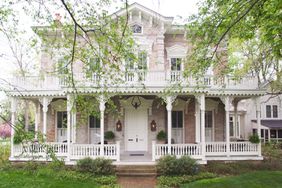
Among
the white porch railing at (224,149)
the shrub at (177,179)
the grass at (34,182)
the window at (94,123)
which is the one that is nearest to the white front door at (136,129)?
the window at (94,123)

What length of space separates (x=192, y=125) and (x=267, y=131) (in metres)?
15.8

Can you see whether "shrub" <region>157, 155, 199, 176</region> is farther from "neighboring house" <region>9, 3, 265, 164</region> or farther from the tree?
the tree

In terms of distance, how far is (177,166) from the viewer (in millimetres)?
12008

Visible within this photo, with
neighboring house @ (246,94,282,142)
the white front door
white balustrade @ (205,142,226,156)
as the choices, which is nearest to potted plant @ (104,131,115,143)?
the white front door

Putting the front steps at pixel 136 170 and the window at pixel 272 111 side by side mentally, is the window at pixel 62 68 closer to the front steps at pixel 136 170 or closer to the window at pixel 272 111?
the front steps at pixel 136 170

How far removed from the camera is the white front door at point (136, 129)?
52.6 ft

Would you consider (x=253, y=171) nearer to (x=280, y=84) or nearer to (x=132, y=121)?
(x=132, y=121)

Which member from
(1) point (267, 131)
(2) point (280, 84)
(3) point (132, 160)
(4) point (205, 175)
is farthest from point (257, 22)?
(1) point (267, 131)

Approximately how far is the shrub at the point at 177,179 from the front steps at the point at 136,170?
883 millimetres

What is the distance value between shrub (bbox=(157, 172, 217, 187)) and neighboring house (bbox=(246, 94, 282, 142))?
58.2 ft

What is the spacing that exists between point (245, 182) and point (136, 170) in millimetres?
4680

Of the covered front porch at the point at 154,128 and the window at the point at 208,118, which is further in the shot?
the window at the point at 208,118

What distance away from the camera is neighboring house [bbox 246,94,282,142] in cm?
2752

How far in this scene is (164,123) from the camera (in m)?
16.3
